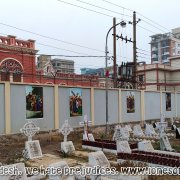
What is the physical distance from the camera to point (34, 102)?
16469 millimetres

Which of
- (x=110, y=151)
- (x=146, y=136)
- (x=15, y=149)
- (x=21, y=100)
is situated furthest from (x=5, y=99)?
(x=146, y=136)

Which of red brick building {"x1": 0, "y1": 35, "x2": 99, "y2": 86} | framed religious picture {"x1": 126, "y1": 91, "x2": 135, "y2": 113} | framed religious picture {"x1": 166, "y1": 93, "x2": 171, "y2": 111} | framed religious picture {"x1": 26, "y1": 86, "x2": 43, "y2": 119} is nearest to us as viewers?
framed religious picture {"x1": 26, "y1": 86, "x2": 43, "y2": 119}

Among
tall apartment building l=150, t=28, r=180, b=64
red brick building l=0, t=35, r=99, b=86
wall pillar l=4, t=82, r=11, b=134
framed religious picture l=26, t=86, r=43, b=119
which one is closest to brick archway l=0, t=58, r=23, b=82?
red brick building l=0, t=35, r=99, b=86

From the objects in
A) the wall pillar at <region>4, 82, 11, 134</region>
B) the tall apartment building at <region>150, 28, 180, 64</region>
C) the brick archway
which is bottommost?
the wall pillar at <region>4, 82, 11, 134</region>

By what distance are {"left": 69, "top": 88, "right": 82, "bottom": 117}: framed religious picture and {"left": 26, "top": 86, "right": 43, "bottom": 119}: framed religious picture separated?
7.70ft

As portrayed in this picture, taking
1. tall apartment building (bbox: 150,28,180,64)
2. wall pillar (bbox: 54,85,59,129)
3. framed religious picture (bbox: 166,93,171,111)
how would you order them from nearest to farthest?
wall pillar (bbox: 54,85,59,129), framed religious picture (bbox: 166,93,171,111), tall apartment building (bbox: 150,28,180,64)

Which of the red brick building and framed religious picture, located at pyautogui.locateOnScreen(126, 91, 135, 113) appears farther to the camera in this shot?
the red brick building

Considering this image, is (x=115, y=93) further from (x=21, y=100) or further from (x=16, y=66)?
(x=16, y=66)

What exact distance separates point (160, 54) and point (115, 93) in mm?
97342

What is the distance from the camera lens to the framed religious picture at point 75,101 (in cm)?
1867

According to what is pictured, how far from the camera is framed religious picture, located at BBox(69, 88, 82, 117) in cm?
1867

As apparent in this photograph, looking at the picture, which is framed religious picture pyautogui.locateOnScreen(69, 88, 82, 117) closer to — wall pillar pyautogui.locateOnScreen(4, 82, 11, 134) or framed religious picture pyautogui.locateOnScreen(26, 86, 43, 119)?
framed religious picture pyautogui.locateOnScreen(26, 86, 43, 119)

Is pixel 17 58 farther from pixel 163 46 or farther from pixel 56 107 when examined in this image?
pixel 163 46

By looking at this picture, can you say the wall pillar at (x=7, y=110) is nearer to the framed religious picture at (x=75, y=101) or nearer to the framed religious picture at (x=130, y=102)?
the framed religious picture at (x=75, y=101)
